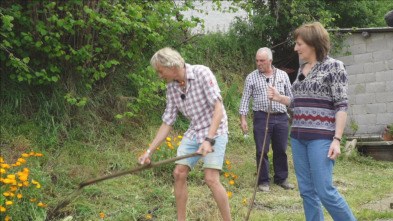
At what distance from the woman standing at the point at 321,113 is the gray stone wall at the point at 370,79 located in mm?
7528

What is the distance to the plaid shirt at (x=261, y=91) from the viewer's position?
18.7 ft

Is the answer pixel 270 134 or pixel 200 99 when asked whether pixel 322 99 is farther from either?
pixel 270 134

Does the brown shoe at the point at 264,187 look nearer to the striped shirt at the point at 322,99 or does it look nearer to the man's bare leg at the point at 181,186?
the man's bare leg at the point at 181,186

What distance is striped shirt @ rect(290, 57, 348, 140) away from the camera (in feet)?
9.70

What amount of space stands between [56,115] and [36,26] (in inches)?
54.7

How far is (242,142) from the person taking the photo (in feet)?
26.5

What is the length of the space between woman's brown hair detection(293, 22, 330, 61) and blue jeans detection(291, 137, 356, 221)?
62 centimetres

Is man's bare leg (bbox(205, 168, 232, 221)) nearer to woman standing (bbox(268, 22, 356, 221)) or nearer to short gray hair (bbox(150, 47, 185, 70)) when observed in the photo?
woman standing (bbox(268, 22, 356, 221))

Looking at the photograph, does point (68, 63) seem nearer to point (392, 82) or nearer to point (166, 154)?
point (166, 154)

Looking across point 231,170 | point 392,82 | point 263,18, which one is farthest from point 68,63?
point 392,82

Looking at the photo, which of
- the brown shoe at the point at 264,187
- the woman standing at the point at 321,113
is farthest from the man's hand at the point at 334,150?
the brown shoe at the point at 264,187

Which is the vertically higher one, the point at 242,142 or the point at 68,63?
the point at 68,63

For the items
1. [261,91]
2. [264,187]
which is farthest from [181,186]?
[261,91]

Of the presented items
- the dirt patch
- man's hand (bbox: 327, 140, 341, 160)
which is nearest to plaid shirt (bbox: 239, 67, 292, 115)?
the dirt patch
